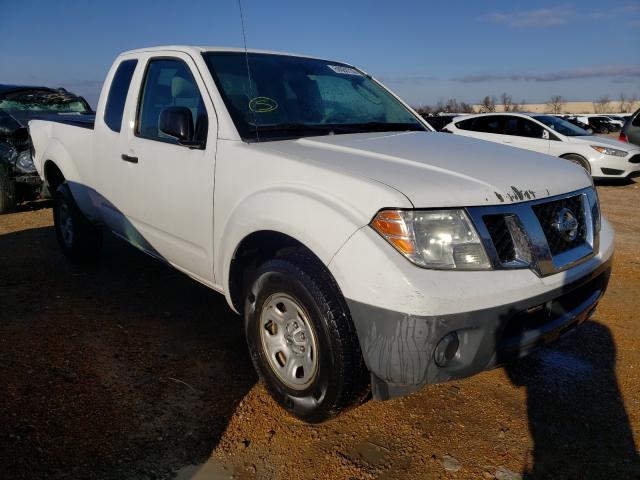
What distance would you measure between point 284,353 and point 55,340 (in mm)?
1770

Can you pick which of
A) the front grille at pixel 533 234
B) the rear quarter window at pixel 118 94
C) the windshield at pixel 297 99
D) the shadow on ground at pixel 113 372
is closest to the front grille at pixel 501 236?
the front grille at pixel 533 234

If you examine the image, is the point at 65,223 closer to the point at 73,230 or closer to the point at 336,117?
the point at 73,230

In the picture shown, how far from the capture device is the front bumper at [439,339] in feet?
6.42

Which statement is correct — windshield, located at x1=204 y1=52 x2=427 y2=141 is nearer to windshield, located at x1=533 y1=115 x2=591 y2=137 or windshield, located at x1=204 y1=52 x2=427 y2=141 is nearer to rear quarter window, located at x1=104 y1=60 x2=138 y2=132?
rear quarter window, located at x1=104 y1=60 x2=138 y2=132

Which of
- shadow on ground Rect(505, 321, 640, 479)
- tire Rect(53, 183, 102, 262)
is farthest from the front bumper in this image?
tire Rect(53, 183, 102, 262)

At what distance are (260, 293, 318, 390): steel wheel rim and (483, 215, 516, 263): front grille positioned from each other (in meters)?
0.87

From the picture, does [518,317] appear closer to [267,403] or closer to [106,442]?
[267,403]

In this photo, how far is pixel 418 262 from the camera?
1.99 m

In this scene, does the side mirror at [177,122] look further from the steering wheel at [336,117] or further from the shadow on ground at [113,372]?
the shadow on ground at [113,372]

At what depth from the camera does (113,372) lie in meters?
3.00

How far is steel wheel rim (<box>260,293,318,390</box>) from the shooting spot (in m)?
2.36

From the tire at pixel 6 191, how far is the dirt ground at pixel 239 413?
417 centimetres

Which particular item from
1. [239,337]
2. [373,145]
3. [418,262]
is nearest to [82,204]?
[239,337]

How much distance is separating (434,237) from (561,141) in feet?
33.3
